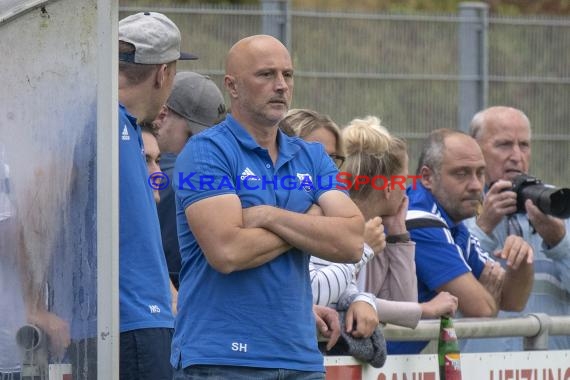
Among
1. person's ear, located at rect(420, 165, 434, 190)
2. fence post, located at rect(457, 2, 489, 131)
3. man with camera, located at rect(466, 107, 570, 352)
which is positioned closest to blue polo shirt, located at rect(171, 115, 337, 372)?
person's ear, located at rect(420, 165, 434, 190)

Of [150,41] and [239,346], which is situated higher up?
[150,41]

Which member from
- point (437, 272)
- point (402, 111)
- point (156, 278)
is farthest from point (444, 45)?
point (156, 278)

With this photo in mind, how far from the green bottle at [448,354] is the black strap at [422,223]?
0.71 meters

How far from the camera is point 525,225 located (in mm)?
6387

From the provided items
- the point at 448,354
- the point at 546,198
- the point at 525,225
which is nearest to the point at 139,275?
the point at 448,354

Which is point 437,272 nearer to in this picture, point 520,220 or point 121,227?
point 520,220

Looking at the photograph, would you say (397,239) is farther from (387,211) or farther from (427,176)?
(427,176)

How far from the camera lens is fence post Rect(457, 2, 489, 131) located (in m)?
9.95

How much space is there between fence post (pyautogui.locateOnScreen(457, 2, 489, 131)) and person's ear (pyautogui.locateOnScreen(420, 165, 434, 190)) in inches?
151

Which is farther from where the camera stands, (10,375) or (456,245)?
(456,245)

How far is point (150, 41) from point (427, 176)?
201cm

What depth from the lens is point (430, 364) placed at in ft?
17.0

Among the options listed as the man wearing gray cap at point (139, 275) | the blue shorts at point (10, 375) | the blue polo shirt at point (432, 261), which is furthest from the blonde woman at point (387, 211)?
the blue shorts at point (10, 375)

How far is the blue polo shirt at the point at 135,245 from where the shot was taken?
4266 mm
